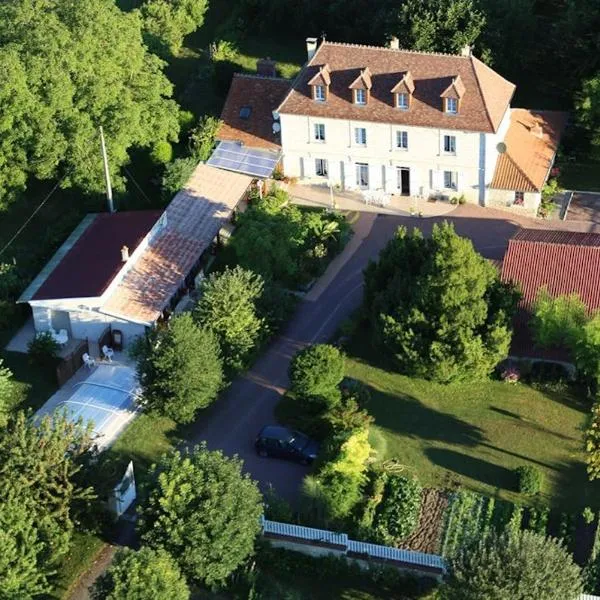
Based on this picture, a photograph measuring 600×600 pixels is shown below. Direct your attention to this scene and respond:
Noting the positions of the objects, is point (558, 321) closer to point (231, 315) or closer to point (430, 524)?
point (430, 524)

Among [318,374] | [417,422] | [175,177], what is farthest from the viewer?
[175,177]

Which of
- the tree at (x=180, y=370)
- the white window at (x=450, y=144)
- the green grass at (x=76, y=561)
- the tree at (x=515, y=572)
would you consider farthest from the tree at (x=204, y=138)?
the tree at (x=515, y=572)

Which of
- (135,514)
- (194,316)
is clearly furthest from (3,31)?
(135,514)

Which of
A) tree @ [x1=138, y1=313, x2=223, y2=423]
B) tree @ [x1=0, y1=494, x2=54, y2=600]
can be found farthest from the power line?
tree @ [x1=0, y1=494, x2=54, y2=600]

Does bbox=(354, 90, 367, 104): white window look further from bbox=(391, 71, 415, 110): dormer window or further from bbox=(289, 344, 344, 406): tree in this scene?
bbox=(289, 344, 344, 406): tree

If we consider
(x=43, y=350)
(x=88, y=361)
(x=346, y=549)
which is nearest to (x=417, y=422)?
(x=346, y=549)

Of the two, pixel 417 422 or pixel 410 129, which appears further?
pixel 410 129

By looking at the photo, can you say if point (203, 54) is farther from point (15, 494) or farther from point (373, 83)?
point (15, 494)
